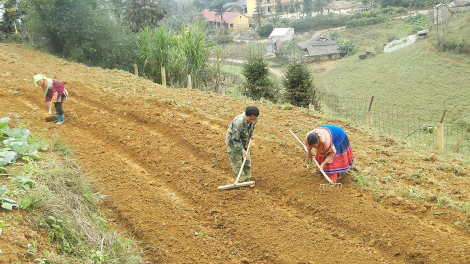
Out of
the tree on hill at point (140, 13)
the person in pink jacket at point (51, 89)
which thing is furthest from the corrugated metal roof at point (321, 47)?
the person in pink jacket at point (51, 89)

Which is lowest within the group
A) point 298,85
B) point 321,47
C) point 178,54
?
point 298,85

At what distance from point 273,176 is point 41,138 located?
13.9 ft

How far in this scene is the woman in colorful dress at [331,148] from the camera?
6254 mm

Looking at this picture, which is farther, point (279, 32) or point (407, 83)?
point (279, 32)

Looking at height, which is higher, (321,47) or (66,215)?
(321,47)

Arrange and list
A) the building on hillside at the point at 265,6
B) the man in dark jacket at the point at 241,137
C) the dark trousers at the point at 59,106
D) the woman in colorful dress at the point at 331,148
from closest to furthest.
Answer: the woman in colorful dress at the point at 331,148
the man in dark jacket at the point at 241,137
the dark trousers at the point at 59,106
the building on hillside at the point at 265,6

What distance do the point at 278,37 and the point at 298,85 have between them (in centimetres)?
3320

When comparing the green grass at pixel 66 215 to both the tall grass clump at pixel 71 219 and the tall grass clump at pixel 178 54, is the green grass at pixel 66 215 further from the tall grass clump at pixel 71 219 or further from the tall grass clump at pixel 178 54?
the tall grass clump at pixel 178 54

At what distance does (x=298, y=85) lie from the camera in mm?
15828

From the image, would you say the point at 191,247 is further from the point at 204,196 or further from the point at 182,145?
the point at 182,145

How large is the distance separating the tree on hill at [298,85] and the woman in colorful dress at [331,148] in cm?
906

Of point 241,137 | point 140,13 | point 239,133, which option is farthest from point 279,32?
point 239,133

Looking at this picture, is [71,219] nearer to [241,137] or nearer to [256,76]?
[241,137]

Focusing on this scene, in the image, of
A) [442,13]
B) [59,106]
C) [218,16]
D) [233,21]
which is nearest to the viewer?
[59,106]
